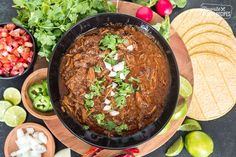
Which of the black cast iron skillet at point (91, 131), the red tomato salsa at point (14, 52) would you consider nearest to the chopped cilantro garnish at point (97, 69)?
the black cast iron skillet at point (91, 131)

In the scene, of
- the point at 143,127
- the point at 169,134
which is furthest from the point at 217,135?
the point at 143,127

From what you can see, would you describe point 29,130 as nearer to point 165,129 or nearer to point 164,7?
point 165,129

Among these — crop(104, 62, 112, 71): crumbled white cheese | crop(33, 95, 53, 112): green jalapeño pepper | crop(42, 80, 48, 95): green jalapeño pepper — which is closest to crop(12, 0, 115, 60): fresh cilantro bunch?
crop(42, 80, 48, 95): green jalapeño pepper

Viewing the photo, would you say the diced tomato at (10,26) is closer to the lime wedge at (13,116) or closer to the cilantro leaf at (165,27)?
the lime wedge at (13,116)

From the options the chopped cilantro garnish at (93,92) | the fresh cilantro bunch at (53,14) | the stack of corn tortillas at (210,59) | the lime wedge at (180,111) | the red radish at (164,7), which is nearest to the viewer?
the chopped cilantro garnish at (93,92)

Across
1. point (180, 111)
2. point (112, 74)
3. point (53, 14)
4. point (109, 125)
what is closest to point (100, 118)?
point (109, 125)

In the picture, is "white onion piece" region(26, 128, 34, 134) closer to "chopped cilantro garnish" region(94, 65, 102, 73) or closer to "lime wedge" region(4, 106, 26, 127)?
"lime wedge" region(4, 106, 26, 127)

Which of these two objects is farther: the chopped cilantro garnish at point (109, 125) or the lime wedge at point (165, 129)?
the lime wedge at point (165, 129)
